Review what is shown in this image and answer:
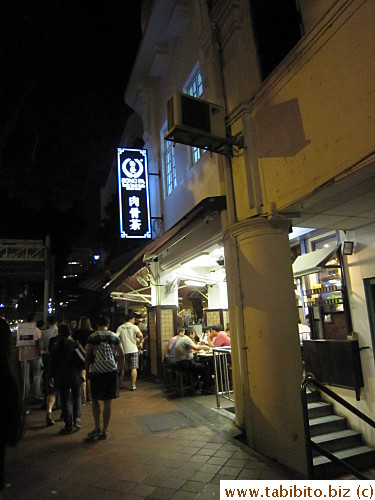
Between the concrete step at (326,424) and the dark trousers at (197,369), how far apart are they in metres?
3.04

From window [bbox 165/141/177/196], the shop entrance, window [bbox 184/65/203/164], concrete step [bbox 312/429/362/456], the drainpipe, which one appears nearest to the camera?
the drainpipe

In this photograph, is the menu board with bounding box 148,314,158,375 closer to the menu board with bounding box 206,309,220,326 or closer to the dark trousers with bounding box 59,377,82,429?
the menu board with bounding box 206,309,220,326

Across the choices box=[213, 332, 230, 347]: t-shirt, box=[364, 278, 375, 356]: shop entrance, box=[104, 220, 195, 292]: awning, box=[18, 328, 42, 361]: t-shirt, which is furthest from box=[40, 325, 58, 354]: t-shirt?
box=[364, 278, 375, 356]: shop entrance

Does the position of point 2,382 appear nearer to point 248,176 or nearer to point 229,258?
point 229,258

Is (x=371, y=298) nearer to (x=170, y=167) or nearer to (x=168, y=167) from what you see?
(x=170, y=167)

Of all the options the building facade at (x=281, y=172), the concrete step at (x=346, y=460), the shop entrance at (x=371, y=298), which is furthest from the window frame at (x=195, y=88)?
the concrete step at (x=346, y=460)

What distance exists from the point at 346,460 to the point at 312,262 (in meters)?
3.27

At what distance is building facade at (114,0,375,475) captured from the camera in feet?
13.4

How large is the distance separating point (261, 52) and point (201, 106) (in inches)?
55.5

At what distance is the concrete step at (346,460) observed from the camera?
5129 millimetres

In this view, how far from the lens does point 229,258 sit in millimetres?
5973

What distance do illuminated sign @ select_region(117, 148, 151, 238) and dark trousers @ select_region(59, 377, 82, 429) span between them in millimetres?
4768

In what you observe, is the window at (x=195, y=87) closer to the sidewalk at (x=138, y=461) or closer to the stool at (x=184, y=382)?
the stool at (x=184, y=382)

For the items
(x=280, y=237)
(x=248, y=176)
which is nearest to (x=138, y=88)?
(x=248, y=176)
